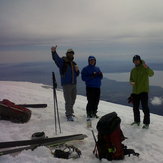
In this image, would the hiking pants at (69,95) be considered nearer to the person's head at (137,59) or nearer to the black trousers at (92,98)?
the black trousers at (92,98)

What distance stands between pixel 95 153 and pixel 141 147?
1789mm

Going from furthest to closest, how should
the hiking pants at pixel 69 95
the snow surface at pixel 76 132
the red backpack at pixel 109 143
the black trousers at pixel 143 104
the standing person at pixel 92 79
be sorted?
the standing person at pixel 92 79, the hiking pants at pixel 69 95, the black trousers at pixel 143 104, the red backpack at pixel 109 143, the snow surface at pixel 76 132

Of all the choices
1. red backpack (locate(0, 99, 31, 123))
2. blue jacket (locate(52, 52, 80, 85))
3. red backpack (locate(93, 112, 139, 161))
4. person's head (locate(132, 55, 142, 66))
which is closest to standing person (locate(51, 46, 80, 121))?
blue jacket (locate(52, 52, 80, 85))

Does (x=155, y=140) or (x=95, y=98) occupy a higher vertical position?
(x=95, y=98)

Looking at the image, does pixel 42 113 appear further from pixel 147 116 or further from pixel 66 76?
pixel 147 116

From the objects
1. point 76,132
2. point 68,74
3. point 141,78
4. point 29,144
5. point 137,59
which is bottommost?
point 76,132

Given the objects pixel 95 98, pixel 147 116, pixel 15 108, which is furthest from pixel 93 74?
pixel 15 108

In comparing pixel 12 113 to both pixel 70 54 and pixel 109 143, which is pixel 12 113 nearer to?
pixel 70 54

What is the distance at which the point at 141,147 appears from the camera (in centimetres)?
810

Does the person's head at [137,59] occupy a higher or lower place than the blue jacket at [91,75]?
higher

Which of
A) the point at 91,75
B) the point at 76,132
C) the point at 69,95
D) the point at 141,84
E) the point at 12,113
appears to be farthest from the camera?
the point at 91,75

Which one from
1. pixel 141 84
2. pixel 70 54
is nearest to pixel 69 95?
pixel 70 54

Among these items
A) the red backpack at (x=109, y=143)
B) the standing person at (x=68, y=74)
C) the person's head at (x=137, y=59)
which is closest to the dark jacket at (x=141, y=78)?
the person's head at (x=137, y=59)

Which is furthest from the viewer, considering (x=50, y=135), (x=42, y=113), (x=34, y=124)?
(x=42, y=113)
